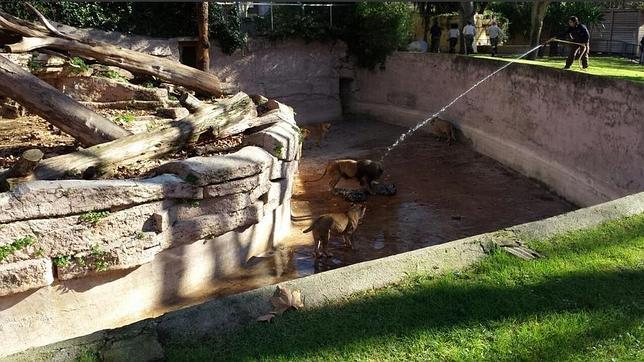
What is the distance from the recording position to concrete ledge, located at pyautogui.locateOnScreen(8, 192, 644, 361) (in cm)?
388

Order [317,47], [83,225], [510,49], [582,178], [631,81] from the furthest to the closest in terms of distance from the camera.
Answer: [510,49]
[317,47]
[582,178]
[631,81]
[83,225]

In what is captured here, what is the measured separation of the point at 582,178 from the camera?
1212 cm

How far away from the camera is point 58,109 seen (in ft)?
30.4

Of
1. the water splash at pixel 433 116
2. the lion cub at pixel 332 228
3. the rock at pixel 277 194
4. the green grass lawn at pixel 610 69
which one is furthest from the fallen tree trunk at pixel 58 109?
the green grass lawn at pixel 610 69

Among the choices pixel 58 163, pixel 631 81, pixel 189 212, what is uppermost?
pixel 631 81

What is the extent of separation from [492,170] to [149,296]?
9911mm

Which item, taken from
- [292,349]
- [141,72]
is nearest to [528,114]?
[141,72]

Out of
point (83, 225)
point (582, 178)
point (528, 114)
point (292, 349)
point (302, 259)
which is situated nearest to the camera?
A: point (292, 349)

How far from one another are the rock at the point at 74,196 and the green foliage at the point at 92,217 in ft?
0.18

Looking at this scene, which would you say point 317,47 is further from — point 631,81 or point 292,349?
point 292,349

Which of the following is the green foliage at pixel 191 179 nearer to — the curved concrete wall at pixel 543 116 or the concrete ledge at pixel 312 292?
the concrete ledge at pixel 312 292

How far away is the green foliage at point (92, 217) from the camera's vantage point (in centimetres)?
671

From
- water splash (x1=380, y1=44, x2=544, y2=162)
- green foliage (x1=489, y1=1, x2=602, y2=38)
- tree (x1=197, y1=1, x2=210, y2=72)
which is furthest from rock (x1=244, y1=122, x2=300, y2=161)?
green foliage (x1=489, y1=1, x2=602, y2=38)

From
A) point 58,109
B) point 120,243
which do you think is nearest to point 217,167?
point 120,243
